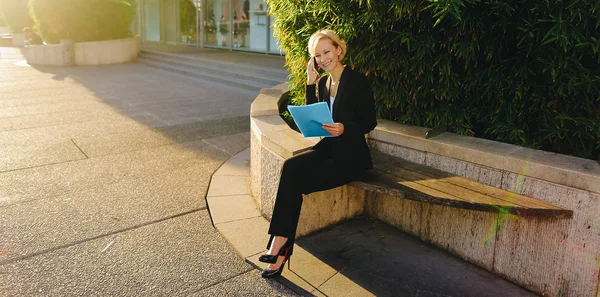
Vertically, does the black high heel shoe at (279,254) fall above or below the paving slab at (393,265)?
above

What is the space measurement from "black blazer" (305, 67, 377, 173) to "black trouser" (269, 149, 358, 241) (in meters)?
0.07

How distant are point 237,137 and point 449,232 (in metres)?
4.19

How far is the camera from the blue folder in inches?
125

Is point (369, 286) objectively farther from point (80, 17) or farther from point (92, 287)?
point (80, 17)

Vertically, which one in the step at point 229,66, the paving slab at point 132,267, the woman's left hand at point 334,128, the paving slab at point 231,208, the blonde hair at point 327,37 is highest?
the blonde hair at point 327,37

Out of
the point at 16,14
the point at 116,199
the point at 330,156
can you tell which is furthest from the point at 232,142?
the point at 16,14

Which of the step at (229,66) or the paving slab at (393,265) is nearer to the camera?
the paving slab at (393,265)

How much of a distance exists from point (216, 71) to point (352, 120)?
1115 cm

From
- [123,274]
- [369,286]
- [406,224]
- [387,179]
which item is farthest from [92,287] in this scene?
[406,224]

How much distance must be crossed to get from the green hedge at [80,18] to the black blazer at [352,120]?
623 inches

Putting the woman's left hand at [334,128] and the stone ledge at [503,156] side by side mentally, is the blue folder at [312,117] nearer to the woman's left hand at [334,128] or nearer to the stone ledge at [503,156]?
the woman's left hand at [334,128]

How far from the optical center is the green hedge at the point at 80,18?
1666cm

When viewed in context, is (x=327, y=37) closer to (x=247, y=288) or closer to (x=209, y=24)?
(x=247, y=288)

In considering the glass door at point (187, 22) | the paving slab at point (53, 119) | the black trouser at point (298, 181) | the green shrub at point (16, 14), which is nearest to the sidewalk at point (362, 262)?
the black trouser at point (298, 181)
